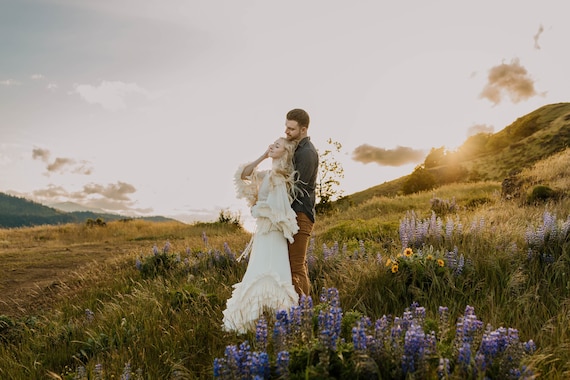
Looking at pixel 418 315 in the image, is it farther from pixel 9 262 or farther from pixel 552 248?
pixel 9 262

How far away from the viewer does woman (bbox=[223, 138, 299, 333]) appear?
193 inches

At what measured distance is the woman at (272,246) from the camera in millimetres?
4902

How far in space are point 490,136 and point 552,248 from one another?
6554cm

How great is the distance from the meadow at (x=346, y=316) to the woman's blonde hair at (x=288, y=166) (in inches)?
46.4

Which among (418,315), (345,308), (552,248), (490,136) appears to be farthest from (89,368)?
(490,136)

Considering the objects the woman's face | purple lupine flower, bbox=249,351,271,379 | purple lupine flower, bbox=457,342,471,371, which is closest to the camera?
purple lupine flower, bbox=249,351,271,379

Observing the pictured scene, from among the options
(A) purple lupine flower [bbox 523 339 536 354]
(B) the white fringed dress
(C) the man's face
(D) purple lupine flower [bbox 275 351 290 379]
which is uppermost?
(C) the man's face

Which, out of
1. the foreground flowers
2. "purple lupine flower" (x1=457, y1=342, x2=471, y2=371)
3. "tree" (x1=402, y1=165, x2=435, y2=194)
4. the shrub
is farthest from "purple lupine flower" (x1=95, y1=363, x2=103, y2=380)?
"tree" (x1=402, y1=165, x2=435, y2=194)

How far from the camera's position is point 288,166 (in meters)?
5.19

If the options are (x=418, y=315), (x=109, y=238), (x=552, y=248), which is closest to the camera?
(x=418, y=315)

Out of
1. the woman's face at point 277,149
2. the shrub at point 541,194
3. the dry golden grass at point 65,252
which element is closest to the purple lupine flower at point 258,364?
the woman's face at point 277,149

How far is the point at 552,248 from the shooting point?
6.62 m

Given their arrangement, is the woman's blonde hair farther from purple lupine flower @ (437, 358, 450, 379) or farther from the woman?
purple lupine flower @ (437, 358, 450, 379)

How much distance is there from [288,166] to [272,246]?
0.92 meters
